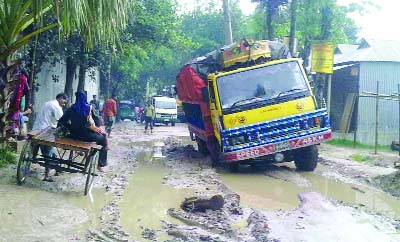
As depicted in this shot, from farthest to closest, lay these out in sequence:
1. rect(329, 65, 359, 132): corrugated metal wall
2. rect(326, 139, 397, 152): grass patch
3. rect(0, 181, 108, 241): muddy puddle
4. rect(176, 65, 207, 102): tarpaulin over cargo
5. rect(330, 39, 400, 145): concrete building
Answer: rect(329, 65, 359, 132): corrugated metal wall → rect(330, 39, 400, 145): concrete building → rect(326, 139, 397, 152): grass patch → rect(176, 65, 207, 102): tarpaulin over cargo → rect(0, 181, 108, 241): muddy puddle

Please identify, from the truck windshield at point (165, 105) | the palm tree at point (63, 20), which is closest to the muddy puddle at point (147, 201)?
the palm tree at point (63, 20)

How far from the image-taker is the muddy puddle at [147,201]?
260 inches

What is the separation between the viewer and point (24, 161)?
8.03 m

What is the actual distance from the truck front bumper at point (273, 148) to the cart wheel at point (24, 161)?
4305 millimetres

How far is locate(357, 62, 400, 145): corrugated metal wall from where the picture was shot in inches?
944

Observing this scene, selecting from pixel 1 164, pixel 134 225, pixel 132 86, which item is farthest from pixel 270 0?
Answer: pixel 132 86

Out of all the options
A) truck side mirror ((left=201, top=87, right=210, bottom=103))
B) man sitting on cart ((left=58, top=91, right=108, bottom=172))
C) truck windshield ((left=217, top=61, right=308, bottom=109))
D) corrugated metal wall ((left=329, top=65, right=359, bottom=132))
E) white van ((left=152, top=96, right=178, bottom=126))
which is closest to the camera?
man sitting on cart ((left=58, top=91, right=108, bottom=172))

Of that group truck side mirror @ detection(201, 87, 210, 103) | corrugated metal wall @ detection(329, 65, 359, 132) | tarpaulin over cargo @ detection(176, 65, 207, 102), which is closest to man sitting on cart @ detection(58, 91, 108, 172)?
truck side mirror @ detection(201, 87, 210, 103)

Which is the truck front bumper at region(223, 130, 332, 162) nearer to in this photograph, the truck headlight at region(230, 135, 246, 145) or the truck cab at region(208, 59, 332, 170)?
the truck cab at region(208, 59, 332, 170)

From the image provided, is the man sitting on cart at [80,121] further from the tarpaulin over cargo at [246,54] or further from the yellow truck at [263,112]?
the tarpaulin over cargo at [246,54]

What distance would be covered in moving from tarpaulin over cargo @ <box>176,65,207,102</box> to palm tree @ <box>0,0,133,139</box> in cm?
460

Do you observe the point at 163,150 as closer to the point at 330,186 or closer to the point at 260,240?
the point at 330,186

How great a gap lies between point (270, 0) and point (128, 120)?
1094 inches

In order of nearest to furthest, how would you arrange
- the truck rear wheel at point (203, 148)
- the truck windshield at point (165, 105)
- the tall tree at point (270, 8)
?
the truck rear wheel at point (203, 148) → the tall tree at point (270, 8) → the truck windshield at point (165, 105)
